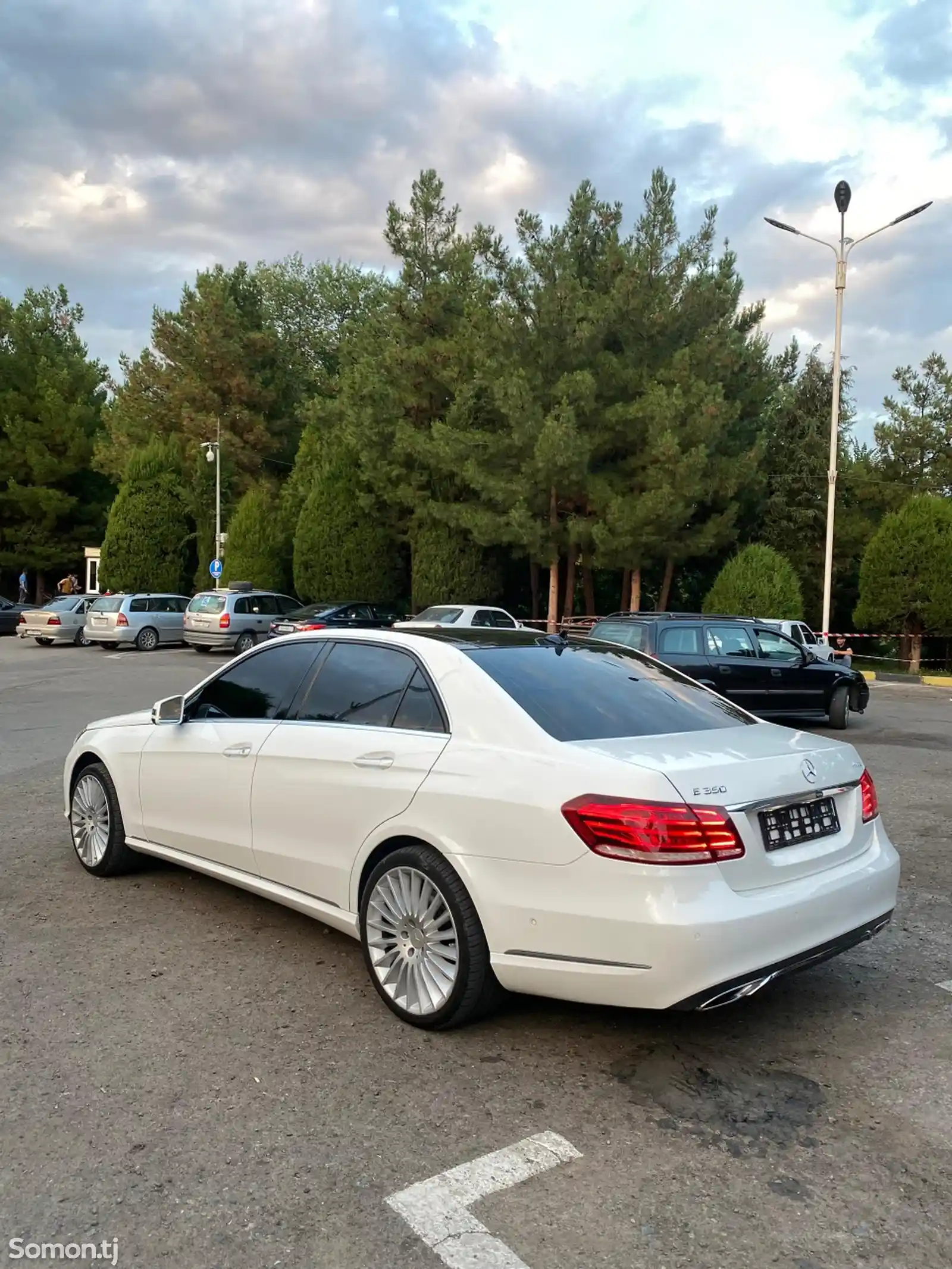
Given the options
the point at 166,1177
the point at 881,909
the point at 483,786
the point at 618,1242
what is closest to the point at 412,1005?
the point at 483,786

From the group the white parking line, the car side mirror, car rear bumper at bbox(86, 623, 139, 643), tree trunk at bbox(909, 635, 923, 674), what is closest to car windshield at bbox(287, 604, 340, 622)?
car rear bumper at bbox(86, 623, 139, 643)

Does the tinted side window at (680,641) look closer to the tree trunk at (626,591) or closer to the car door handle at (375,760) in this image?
the car door handle at (375,760)

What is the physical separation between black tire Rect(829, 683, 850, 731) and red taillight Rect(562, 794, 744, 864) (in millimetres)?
10315

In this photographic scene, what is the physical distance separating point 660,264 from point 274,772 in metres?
24.3

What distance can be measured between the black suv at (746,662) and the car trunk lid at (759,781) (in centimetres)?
845

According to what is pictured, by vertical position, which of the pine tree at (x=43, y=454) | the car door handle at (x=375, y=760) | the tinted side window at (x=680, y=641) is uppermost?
the pine tree at (x=43, y=454)

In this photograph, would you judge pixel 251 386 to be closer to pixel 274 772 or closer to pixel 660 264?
pixel 660 264

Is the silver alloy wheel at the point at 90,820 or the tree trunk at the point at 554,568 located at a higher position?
the tree trunk at the point at 554,568

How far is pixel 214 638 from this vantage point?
2614cm

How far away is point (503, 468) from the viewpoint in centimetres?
2642

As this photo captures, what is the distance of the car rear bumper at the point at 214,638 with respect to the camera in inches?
1025

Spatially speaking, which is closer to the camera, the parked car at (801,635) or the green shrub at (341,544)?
the parked car at (801,635)

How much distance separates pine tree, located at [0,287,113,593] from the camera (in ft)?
163

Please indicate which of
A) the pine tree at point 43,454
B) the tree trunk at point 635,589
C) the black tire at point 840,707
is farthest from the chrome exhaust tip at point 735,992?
the pine tree at point 43,454
